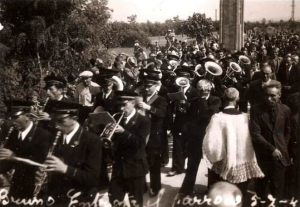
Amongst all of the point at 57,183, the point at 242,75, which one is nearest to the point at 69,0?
the point at 242,75

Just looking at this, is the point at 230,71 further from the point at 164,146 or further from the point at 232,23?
the point at 232,23

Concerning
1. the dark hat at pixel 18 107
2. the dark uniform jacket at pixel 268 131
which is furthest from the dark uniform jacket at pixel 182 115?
the dark hat at pixel 18 107

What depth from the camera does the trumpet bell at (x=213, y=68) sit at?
8372 millimetres

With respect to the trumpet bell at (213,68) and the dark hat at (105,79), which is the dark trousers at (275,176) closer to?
the dark hat at (105,79)

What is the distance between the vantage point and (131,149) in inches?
206

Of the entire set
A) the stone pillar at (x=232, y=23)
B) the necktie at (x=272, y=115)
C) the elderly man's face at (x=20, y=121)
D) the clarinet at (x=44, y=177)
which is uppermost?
the stone pillar at (x=232, y=23)

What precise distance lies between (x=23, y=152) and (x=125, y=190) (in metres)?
1.41

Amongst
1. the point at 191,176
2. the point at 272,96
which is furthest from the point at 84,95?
the point at 272,96

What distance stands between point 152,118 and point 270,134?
6.97 ft

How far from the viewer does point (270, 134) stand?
5.39 m

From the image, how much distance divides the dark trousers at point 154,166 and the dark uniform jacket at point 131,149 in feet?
4.39

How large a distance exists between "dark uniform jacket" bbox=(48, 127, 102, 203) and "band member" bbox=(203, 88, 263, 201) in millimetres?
1787

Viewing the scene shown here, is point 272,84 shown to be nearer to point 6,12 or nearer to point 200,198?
point 200,198

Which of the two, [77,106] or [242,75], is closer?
[77,106]
